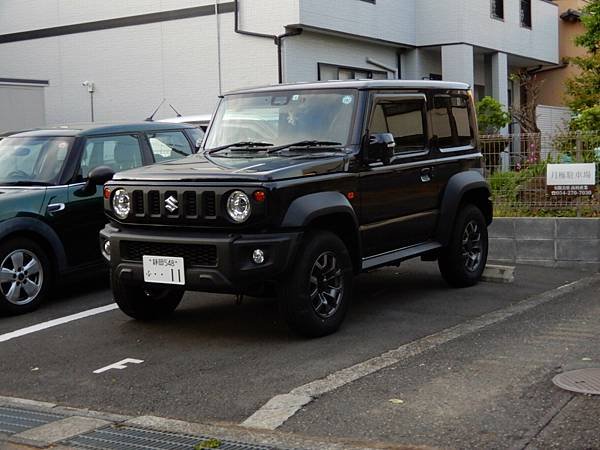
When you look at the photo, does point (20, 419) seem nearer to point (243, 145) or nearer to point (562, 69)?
point (243, 145)

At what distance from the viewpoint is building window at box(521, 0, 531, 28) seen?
25550 mm

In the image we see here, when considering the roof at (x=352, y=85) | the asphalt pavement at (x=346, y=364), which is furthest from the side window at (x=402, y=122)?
the asphalt pavement at (x=346, y=364)

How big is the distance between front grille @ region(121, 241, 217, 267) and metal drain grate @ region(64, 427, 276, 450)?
1666 millimetres

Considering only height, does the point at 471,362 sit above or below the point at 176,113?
below

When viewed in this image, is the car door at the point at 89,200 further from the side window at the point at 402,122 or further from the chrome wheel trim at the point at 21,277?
the side window at the point at 402,122

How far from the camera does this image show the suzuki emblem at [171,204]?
6266 millimetres

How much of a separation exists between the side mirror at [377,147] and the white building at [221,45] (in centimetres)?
1099

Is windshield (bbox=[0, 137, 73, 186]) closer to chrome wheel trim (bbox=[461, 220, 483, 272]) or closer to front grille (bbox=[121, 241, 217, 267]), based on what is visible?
front grille (bbox=[121, 241, 217, 267])

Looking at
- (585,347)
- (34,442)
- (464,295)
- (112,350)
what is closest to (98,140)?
(112,350)

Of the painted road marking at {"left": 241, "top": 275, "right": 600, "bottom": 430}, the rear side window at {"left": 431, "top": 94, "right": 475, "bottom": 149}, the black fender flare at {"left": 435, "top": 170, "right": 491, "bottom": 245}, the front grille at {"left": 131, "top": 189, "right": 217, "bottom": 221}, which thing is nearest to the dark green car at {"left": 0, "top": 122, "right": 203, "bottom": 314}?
the front grille at {"left": 131, "top": 189, "right": 217, "bottom": 221}

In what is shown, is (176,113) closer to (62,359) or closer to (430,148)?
(430,148)

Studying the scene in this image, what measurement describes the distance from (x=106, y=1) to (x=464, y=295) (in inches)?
608

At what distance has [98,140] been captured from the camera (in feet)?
28.3

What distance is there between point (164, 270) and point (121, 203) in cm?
70
